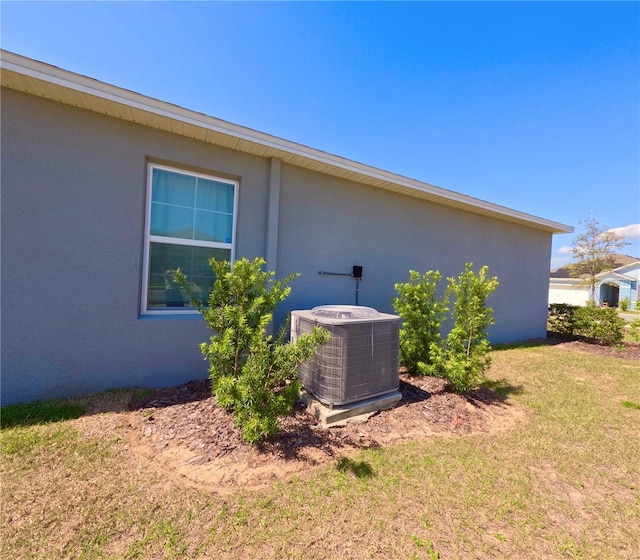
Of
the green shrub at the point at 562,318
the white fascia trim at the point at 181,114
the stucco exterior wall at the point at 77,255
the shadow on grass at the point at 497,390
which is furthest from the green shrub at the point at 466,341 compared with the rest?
the green shrub at the point at 562,318

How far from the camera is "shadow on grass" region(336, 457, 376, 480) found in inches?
90.4

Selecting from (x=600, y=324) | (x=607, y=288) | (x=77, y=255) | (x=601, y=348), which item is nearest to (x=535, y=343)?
(x=601, y=348)

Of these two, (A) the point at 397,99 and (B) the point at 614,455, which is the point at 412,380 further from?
(A) the point at 397,99

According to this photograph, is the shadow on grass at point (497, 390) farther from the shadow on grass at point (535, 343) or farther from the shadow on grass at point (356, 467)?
the shadow on grass at point (535, 343)

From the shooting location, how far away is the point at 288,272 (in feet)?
15.1

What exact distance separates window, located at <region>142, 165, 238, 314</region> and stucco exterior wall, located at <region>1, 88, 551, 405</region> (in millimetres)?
149

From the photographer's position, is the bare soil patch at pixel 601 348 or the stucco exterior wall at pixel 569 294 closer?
the bare soil patch at pixel 601 348

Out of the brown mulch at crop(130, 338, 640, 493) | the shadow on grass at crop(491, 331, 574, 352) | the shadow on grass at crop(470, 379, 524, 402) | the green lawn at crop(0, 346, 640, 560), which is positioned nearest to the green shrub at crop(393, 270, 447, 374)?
the brown mulch at crop(130, 338, 640, 493)

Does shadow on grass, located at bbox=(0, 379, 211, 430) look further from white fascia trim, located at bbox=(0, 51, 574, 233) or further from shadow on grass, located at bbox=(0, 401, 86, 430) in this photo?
white fascia trim, located at bbox=(0, 51, 574, 233)

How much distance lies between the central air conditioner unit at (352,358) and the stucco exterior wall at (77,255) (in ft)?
6.28

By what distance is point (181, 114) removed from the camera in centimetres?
339

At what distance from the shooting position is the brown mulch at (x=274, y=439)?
2.27m

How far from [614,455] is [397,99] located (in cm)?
777

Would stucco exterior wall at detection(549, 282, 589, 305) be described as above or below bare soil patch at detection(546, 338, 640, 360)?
above
